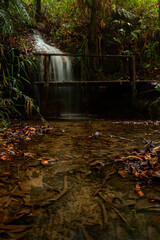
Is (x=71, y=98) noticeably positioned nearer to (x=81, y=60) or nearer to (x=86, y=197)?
(x=81, y=60)

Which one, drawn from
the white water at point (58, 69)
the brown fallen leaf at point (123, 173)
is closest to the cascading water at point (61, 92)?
the white water at point (58, 69)

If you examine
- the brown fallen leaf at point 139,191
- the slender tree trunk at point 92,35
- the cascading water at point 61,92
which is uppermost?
the slender tree trunk at point 92,35

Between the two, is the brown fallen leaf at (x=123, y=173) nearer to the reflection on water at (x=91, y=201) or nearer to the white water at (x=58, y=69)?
the reflection on water at (x=91, y=201)

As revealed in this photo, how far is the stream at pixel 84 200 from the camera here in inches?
41.3

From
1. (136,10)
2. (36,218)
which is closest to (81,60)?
(136,10)

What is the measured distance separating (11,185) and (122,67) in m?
7.50

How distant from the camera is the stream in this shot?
3.44 ft

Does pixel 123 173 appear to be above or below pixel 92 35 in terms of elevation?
below

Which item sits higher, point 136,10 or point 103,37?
point 136,10

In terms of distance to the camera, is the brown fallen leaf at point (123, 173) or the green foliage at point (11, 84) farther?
the green foliage at point (11, 84)

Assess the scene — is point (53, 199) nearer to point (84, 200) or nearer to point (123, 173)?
point (84, 200)

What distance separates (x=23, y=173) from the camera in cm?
182

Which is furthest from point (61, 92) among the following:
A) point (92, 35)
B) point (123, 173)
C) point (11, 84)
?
point (123, 173)

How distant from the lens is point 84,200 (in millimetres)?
1371
